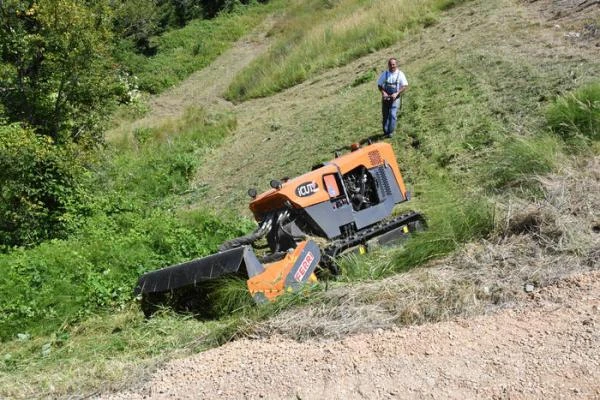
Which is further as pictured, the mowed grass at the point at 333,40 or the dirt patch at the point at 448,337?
the mowed grass at the point at 333,40

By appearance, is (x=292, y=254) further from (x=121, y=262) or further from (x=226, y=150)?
(x=226, y=150)

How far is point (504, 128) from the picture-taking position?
11.2 m

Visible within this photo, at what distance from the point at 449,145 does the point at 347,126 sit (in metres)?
3.88

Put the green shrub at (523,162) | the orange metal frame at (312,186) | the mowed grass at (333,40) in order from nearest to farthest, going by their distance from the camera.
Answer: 1. the green shrub at (523,162)
2. the orange metal frame at (312,186)
3. the mowed grass at (333,40)

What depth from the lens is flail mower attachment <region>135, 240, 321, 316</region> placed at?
6.28 meters

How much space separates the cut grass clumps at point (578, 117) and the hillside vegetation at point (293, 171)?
0.10ft

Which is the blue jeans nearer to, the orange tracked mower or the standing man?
the standing man

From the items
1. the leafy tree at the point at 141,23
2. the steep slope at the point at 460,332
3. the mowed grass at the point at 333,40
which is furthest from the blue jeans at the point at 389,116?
the leafy tree at the point at 141,23

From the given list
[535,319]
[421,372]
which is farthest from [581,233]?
[421,372]

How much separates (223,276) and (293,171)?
7.91m

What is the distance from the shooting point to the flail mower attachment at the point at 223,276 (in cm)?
628

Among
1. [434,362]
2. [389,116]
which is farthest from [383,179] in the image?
[434,362]

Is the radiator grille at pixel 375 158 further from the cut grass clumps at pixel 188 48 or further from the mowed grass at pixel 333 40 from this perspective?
the cut grass clumps at pixel 188 48

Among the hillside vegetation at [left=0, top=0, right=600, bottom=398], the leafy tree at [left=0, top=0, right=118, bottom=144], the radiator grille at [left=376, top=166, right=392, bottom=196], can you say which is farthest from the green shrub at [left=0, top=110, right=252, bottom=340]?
the radiator grille at [left=376, top=166, right=392, bottom=196]
